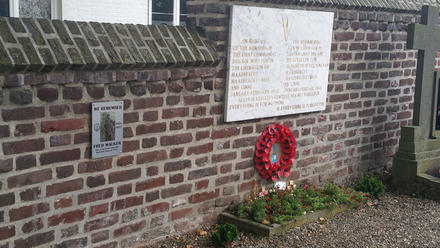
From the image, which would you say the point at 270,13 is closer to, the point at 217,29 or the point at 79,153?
the point at 217,29

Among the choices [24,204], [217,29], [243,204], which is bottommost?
[243,204]

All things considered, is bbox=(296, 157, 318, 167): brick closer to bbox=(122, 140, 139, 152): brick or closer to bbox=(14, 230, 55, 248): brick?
bbox=(122, 140, 139, 152): brick

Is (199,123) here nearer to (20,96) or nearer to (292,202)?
(292,202)

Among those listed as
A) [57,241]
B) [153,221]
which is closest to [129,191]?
[153,221]

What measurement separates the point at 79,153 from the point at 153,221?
3.08ft

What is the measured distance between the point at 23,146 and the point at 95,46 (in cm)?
83

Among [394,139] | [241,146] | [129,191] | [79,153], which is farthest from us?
[394,139]

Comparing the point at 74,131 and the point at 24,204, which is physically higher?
the point at 74,131

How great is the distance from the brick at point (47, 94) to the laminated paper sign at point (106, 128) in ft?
1.01

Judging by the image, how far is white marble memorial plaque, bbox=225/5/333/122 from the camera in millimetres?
5059

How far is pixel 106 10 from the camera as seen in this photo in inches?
362

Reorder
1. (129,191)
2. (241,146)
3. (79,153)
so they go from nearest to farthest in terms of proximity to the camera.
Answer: (79,153) → (129,191) → (241,146)

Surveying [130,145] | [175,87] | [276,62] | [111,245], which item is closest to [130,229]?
[111,245]

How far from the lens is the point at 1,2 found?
804cm
